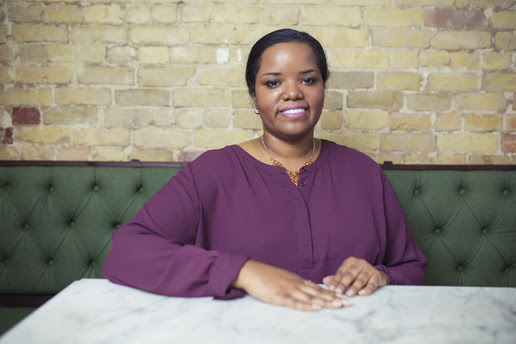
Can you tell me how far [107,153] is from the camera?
170cm

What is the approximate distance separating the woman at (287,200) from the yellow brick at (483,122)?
66cm

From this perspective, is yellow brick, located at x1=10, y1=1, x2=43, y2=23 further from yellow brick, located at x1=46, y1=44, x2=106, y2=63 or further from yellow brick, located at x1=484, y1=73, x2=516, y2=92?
yellow brick, located at x1=484, y1=73, x2=516, y2=92

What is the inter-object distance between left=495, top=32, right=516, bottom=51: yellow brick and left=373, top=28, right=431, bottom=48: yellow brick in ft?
1.00

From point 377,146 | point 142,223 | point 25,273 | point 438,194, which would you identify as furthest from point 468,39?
point 25,273

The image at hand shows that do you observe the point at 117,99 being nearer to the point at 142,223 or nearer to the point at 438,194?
the point at 142,223

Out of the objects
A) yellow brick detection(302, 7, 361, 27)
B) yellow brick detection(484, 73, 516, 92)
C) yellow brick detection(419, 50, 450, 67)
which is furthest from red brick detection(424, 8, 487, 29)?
yellow brick detection(302, 7, 361, 27)

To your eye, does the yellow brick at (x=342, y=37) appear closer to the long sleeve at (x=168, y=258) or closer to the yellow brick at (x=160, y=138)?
the yellow brick at (x=160, y=138)

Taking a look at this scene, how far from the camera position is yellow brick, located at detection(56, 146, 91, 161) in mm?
1688

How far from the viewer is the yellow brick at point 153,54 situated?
1.67m

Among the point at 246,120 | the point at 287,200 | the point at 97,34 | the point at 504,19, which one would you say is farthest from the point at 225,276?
the point at 504,19

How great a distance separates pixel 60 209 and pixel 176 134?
56cm

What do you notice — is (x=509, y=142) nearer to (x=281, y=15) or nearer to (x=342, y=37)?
(x=342, y=37)

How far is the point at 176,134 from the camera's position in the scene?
169cm

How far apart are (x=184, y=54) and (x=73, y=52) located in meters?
0.49
